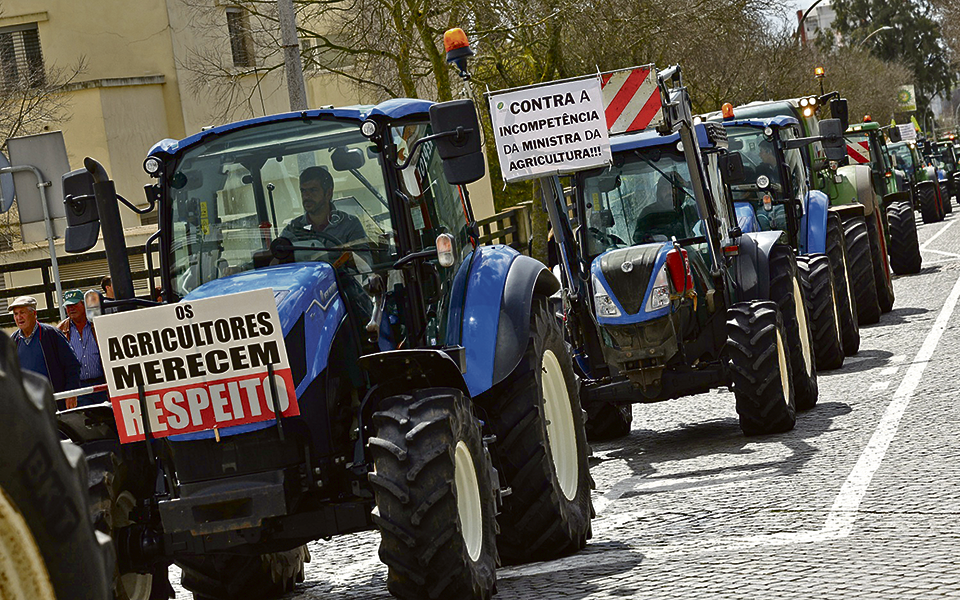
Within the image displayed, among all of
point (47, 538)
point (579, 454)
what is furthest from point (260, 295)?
point (47, 538)

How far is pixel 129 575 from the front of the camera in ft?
21.4

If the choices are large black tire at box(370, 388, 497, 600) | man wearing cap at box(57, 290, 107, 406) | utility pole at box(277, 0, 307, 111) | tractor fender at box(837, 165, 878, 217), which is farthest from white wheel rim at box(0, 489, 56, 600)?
tractor fender at box(837, 165, 878, 217)

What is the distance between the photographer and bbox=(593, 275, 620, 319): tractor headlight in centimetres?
1060

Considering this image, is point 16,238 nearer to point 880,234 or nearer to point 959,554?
point 880,234

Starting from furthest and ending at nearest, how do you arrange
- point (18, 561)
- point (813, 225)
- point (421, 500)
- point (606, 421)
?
point (813, 225) < point (606, 421) < point (421, 500) < point (18, 561)

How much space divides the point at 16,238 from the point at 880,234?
18100 millimetres

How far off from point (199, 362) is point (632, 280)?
4.95m

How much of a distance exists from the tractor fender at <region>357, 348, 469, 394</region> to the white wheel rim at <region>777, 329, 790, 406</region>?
4.33 meters

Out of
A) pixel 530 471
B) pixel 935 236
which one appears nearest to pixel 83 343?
A: pixel 530 471

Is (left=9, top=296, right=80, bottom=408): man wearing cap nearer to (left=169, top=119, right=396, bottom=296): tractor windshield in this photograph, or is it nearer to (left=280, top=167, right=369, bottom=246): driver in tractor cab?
(left=169, top=119, right=396, bottom=296): tractor windshield

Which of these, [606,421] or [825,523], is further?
[606,421]

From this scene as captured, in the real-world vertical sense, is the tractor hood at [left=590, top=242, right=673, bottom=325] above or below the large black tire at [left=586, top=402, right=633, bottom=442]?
above

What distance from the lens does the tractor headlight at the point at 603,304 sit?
1060cm

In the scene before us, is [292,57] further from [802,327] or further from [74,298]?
[802,327]
